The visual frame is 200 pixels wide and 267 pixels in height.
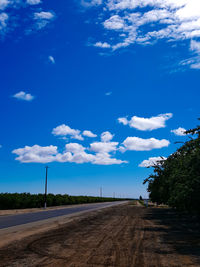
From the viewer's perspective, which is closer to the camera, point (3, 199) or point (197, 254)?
point (197, 254)

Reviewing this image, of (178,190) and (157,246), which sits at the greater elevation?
(178,190)

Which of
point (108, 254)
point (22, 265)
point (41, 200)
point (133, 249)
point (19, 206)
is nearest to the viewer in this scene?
point (22, 265)

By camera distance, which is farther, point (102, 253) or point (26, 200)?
point (26, 200)

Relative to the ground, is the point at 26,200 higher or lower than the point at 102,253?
higher

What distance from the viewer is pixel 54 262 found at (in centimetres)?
791

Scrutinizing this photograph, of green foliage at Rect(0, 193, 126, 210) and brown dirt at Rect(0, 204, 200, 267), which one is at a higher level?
green foliage at Rect(0, 193, 126, 210)

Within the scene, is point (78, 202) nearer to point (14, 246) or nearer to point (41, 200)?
point (41, 200)

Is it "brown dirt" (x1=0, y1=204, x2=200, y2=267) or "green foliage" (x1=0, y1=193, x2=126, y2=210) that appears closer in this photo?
"brown dirt" (x1=0, y1=204, x2=200, y2=267)

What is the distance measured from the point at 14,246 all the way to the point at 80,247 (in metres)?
2.66

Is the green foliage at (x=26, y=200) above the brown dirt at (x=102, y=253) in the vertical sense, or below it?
above

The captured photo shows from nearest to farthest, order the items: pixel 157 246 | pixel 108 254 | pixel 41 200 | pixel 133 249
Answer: pixel 108 254 < pixel 133 249 < pixel 157 246 < pixel 41 200

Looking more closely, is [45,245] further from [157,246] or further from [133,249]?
[157,246]

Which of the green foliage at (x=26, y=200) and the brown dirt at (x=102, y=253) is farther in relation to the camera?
the green foliage at (x=26, y=200)

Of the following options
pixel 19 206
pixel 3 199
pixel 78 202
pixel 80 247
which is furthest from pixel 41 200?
pixel 80 247
